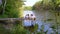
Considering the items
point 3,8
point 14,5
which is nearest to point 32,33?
point 14,5

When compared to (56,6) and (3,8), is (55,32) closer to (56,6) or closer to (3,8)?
(56,6)

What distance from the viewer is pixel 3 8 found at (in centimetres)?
439

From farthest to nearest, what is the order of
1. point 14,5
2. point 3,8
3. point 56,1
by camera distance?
1. point 3,8
2. point 14,5
3. point 56,1

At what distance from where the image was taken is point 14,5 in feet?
12.0

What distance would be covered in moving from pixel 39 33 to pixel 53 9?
18 centimetres

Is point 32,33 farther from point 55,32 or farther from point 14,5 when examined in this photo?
point 14,5

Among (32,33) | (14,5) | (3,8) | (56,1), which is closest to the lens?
(56,1)

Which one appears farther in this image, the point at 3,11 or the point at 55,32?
the point at 3,11

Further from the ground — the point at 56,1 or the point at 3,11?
the point at 56,1

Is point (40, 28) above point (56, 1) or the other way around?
the other way around

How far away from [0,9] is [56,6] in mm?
3821

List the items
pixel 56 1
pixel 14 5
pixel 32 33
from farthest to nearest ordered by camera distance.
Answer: pixel 14 5
pixel 32 33
pixel 56 1

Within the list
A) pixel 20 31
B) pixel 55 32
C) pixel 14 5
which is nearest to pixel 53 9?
pixel 55 32

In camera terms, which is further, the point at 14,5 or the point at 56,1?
the point at 14,5
